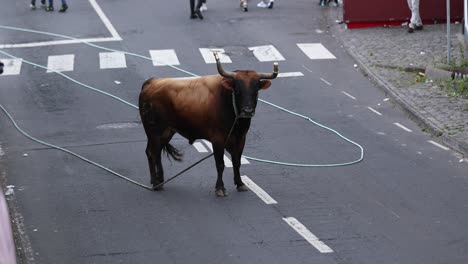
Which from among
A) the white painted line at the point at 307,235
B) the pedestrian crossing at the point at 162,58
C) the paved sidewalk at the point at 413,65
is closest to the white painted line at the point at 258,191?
the white painted line at the point at 307,235

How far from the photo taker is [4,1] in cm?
3456

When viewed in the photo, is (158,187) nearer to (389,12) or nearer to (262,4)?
(389,12)

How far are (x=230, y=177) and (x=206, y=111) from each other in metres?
1.75

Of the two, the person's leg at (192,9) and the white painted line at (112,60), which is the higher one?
the person's leg at (192,9)

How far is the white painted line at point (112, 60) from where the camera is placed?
2469 cm

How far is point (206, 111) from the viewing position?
13766 mm

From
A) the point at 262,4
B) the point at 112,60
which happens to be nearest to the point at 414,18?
the point at 262,4

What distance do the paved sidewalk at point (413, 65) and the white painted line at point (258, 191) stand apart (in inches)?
162

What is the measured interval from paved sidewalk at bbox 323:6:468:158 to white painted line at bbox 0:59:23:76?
28.9ft

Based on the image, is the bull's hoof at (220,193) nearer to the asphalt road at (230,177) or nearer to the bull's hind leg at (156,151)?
the asphalt road at (230,177)

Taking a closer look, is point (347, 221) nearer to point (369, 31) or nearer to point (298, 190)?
point (298, 190)

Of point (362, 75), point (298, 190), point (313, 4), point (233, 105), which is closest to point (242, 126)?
point (233, 105)

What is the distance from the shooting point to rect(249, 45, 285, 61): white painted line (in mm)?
25219

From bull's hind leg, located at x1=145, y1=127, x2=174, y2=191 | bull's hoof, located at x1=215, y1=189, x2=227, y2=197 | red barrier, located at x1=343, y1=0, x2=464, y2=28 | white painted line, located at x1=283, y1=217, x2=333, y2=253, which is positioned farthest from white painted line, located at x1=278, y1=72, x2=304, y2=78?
white painted line, located at x1=283, y1=217, x2=333, y2=253
